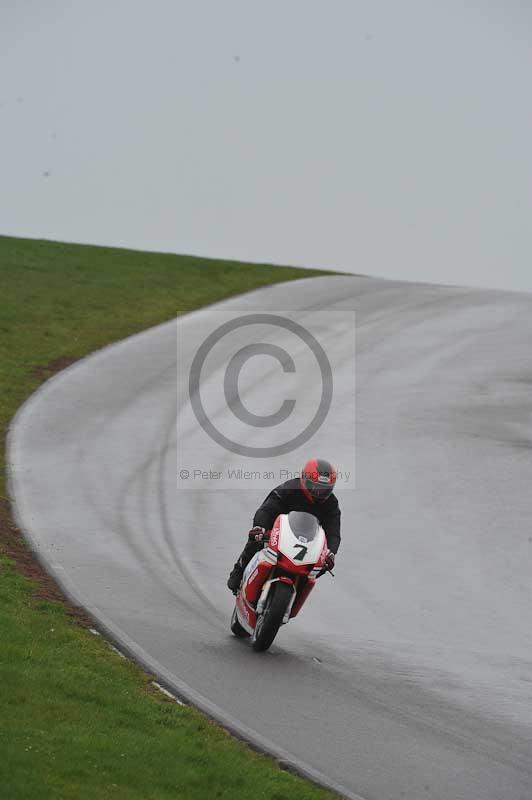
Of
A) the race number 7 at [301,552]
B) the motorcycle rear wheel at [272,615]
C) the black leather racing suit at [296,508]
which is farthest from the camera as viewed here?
the black leather racing suit at [296,508]

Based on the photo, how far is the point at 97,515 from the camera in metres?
15.7

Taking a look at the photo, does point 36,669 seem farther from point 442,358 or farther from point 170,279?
point 170,279

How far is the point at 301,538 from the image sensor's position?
1060 centimetres

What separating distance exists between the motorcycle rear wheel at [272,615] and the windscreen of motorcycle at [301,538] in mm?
287

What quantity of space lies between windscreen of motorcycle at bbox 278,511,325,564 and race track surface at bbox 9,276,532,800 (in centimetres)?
96

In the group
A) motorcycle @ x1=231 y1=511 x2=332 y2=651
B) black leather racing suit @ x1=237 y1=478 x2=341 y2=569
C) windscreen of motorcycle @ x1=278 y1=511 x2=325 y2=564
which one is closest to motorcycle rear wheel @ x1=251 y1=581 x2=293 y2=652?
motorcycle @ x1=231 y1=511 x2=332 y2=651

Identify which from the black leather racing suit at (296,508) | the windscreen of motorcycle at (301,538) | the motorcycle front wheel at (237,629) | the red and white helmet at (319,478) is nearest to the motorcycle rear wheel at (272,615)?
the windscreen of motorcycle at (301,538)

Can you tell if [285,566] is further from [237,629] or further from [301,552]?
[237,629]

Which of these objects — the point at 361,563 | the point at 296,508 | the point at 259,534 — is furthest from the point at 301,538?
the point at 361,563

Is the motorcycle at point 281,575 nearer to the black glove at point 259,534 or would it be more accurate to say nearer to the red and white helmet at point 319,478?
the black glove at point 259,534

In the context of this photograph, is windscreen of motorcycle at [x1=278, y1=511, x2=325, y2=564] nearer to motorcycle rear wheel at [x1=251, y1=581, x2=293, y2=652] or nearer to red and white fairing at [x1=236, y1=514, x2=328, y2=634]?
red and white fairing at [x1=236, y1=514, x2=328, y2=634]

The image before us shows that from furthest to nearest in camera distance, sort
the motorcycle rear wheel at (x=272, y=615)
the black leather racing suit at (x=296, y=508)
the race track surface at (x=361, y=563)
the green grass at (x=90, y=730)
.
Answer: the black leather racing suit at (x=296, y=508) → the motorcycle rear wheel at (x=272, y=615) → the race track surface at (x=361, y=563) → the green grass at (x=90, y=730)

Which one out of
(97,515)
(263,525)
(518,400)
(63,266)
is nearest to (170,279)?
(63,266)

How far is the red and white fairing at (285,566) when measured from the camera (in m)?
10.5
